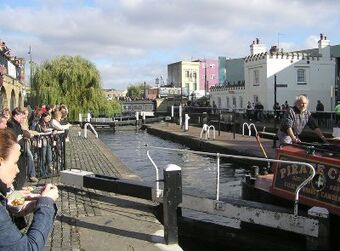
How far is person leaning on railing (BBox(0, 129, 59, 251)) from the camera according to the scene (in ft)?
7.97

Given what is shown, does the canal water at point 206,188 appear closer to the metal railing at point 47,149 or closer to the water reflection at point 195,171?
the water reflection at point 195,171

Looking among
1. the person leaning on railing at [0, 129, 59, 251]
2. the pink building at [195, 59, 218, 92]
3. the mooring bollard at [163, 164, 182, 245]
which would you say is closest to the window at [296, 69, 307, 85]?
the mooring bollard at [163, 164, 182, 245]

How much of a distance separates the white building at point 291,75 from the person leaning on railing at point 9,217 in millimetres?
35077

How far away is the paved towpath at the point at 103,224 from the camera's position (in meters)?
6.11

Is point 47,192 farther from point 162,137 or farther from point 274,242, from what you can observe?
point 162,137

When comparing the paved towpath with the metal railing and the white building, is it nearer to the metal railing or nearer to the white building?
the metal railing

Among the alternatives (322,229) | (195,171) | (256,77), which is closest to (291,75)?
(256,77)

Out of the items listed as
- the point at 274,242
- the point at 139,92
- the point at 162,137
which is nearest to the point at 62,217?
the point at 274,242

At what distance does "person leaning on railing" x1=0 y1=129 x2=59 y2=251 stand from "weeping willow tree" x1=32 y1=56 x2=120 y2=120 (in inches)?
1483

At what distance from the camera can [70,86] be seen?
40.7 meters

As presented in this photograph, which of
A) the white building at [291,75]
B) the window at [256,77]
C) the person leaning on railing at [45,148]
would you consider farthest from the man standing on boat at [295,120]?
the window at [256,77]

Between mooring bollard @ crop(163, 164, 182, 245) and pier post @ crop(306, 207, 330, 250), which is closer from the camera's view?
pier post @ crop(306, 207, 330, 250)

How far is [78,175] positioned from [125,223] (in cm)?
215

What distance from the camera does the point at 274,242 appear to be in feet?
20.6
